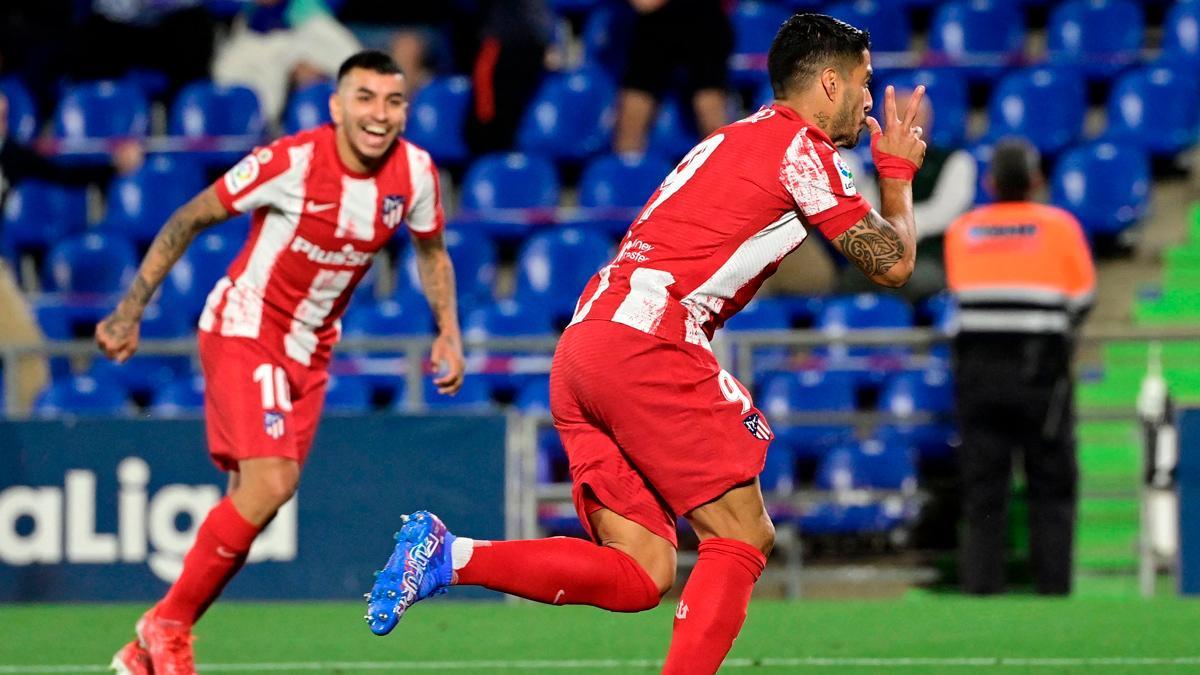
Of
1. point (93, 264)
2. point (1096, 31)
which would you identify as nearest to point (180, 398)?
→ point (93, 264)

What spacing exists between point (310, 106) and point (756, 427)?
924cm

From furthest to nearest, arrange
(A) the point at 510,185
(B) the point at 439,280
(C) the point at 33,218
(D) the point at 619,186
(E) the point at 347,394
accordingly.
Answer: (C) the point at 33,218, (A) the point at 510,185, (D) the point at 619,186, (E) the point at 347,394, (B) the point at 439,280

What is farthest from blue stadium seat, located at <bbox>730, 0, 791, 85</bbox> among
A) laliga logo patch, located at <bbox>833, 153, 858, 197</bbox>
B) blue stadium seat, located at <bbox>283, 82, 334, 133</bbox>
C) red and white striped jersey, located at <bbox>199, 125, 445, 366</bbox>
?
laliga logo patch, located at <bbox>833, 153, 858, 197</bbox>

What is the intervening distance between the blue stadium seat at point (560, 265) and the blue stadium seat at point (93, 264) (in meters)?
2.66

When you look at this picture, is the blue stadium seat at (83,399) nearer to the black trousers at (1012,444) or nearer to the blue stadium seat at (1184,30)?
the black trousers at (1012,444)

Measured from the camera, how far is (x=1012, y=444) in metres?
9.40

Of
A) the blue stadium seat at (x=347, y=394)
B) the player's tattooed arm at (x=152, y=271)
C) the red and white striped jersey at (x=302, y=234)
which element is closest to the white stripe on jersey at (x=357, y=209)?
the red and white striped jersey at (x=302, y=234)

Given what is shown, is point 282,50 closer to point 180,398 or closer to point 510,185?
point 510,185

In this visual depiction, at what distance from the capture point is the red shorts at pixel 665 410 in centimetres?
465

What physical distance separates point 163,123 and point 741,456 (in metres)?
10.6

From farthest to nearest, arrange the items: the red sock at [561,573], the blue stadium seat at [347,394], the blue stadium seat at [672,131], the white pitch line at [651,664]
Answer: the blue stadium seat at [672,131]
the blue stadium seat at [347,394]
the white pitch line at [651,664]
the red sock at [561,573]

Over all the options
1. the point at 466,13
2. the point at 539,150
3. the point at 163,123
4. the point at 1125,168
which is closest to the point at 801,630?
the point at 1125,168

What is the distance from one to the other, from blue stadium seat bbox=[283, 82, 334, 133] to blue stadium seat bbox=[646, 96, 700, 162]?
2399 millimetres

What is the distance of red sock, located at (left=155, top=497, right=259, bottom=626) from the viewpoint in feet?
19.6
